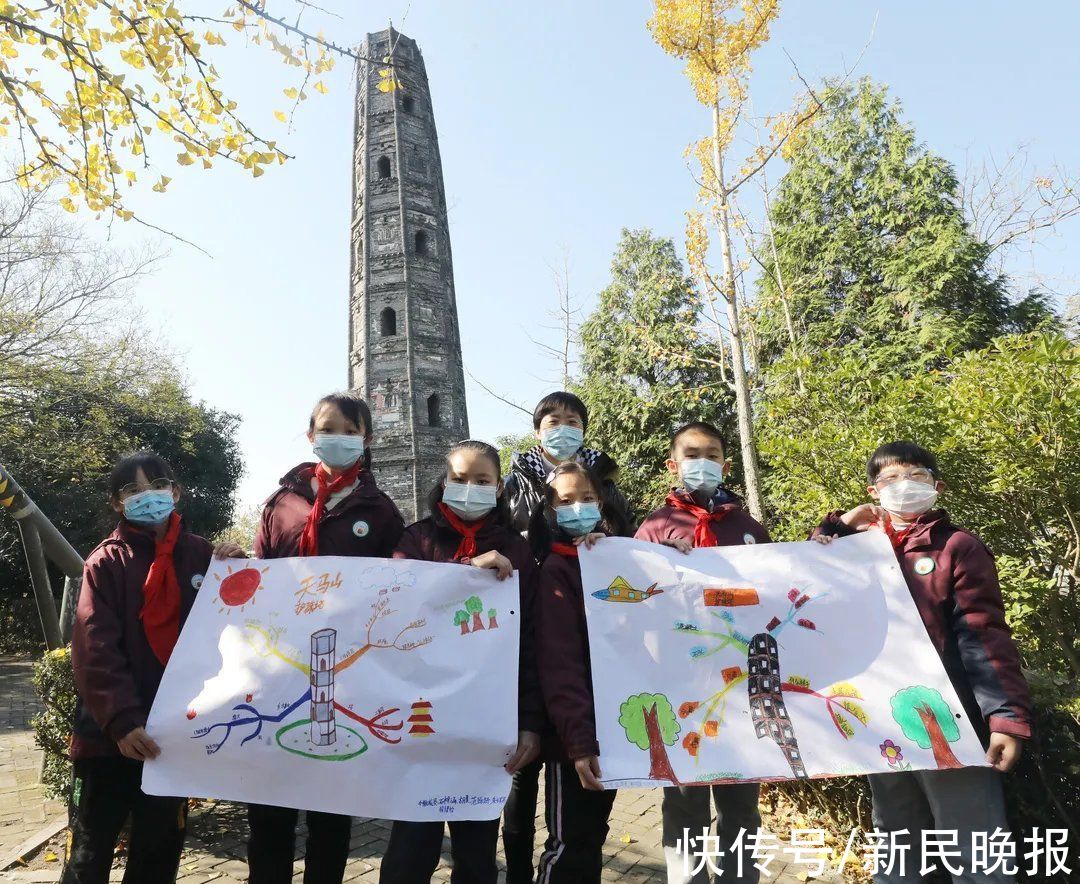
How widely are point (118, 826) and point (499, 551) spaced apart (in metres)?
1.86

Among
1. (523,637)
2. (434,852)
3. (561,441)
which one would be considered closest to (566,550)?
(523,637)

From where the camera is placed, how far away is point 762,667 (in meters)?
2.78

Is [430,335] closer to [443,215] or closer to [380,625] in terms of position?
[443,215]

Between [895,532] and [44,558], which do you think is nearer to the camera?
[895,532]

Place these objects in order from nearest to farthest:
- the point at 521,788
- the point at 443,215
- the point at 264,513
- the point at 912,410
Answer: the point at 521,788 → the point at 264,513 → the point at 912,410 → the point at 443,215

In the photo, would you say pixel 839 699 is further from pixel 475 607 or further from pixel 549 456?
pixel 549 456

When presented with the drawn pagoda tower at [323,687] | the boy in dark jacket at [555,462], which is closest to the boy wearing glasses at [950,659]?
the boy in dark jacket at [555,462]

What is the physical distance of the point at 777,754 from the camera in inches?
101

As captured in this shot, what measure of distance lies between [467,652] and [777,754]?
4.20 feet

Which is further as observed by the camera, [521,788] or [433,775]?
[521,788]

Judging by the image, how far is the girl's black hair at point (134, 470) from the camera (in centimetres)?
290

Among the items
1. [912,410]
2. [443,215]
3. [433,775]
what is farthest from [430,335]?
[433,775]

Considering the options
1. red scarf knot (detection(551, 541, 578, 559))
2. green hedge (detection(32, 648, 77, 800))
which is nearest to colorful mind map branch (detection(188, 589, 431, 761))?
red scarf knot (detection(551, 541, 578, 559))

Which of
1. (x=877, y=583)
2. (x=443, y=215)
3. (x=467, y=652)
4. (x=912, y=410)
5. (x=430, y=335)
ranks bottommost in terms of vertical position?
(x=467, y=652)
